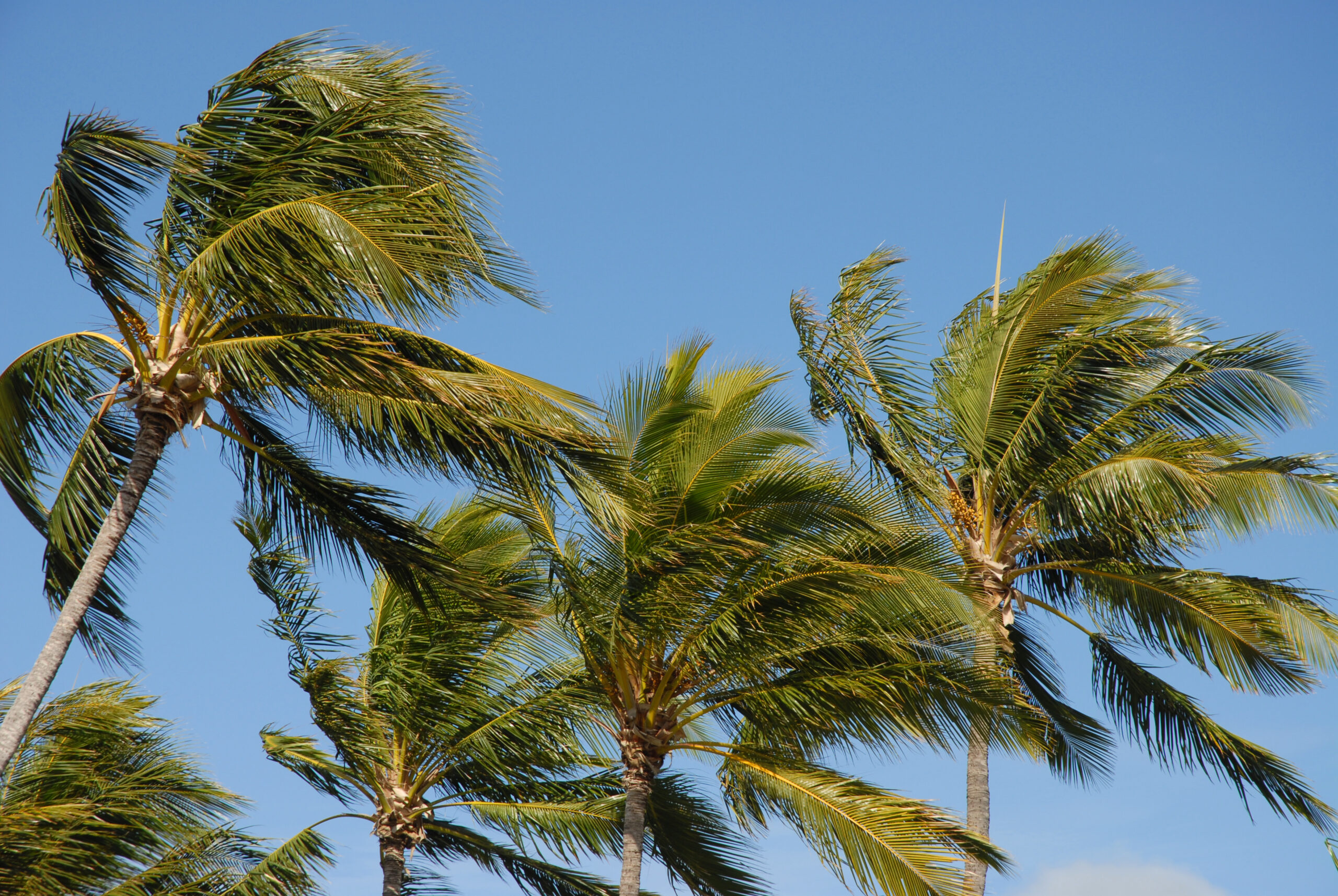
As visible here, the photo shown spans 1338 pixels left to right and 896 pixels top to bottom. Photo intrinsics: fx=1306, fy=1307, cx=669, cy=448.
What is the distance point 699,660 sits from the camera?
11141mm

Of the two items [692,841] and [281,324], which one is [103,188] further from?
[692,841]

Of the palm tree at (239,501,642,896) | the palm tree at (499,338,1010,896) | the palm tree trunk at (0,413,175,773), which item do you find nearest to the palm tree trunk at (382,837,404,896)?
the palm tree at (239,501,642,896)

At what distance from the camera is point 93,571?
31.5 feet

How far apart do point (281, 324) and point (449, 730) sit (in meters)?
4.92

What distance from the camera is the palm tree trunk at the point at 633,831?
1111cm

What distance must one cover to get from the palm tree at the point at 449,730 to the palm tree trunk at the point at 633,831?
116 centimetres

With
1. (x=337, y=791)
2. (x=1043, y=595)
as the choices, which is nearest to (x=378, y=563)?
(x=337, y=791)

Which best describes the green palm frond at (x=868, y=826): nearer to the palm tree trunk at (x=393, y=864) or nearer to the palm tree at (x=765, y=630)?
the palm tree at (x=765, y=630)

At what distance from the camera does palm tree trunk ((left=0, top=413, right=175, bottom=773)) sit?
9.16m

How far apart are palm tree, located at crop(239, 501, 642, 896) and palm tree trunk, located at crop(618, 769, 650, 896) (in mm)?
1155

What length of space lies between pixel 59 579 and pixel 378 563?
9.24ft

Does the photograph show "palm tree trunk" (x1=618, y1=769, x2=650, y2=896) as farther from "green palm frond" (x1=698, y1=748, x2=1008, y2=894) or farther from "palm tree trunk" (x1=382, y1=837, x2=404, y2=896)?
"palm tree trunk" (x1=382, y1=837, x2=404, y2=896)

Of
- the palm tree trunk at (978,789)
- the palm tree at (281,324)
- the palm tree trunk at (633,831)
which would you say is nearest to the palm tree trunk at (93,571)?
the palm tree at (281,324)

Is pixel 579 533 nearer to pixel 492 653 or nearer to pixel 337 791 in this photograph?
pixel 492 653
